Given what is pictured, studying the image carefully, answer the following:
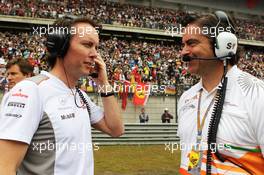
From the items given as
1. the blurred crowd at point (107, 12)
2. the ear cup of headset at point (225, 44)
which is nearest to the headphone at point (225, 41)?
the ear cup of headset at point (225, 44)

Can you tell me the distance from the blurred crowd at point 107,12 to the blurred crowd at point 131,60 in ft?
10.4

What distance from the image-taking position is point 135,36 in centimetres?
3400

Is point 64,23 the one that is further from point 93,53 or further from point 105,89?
point 105,89

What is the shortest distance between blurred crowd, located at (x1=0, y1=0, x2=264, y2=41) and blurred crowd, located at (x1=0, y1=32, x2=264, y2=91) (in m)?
3.17

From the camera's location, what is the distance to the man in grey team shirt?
2.11 meters

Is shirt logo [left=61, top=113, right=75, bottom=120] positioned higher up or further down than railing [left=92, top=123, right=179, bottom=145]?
higher up

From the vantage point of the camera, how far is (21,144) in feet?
6.92

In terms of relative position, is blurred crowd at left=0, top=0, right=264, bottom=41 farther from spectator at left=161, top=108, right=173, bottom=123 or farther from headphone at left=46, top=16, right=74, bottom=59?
headphone at left=46, top=16, right=74, bottom=59

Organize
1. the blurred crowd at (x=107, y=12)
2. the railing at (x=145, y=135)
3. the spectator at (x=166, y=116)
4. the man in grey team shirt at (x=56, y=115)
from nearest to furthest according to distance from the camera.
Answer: the man in grey team shirt at (x=56, y=115), the railing at (x=145, y=135), the spectator at (x=166, y=116), the blurred crowd at (x=107, y=12)

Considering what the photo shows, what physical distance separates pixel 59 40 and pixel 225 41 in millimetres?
1041

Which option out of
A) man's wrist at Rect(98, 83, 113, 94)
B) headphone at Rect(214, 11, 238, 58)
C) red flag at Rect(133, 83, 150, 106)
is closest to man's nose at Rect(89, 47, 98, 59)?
man's wrist at Rect(98, 83, 113, 94)

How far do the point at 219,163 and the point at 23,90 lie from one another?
118 centimetres

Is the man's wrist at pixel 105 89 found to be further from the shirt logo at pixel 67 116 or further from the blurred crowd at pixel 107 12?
the blurred crowd at pixel 107 12

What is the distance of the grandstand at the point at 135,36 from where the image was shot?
17984mm
